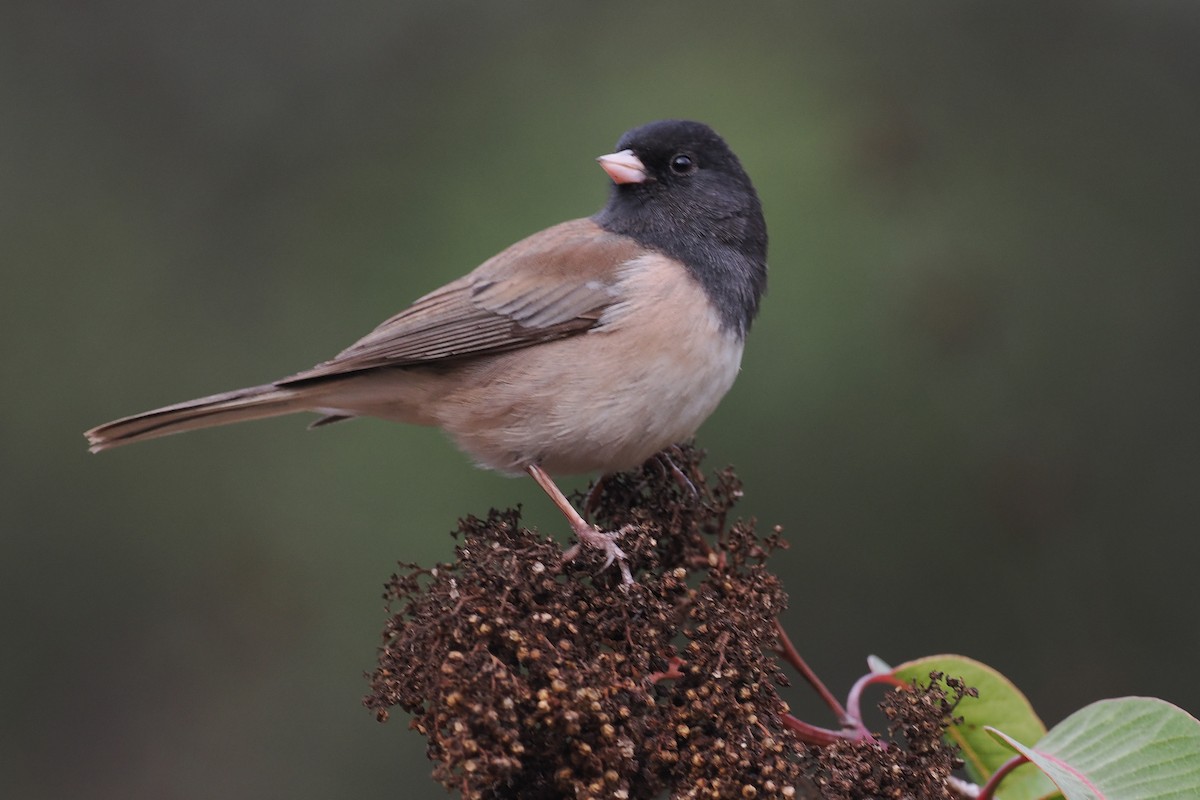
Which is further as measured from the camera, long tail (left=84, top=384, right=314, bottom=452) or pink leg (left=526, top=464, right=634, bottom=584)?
long tail (left=84, top=384, right=314, bottom=452)

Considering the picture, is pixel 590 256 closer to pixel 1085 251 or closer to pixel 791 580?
pixel 791 580

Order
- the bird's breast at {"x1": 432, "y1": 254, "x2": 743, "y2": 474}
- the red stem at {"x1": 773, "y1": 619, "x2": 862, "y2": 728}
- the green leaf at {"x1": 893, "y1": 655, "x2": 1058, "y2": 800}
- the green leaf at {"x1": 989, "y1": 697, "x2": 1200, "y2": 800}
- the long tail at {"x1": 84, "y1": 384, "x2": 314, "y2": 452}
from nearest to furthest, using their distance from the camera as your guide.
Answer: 1. the green leaf at {"x1": 989, "y1": 697, "x2": 1200, "y2": 800}
2. the red stem at {"x1": 773, "y1": 619, "x2": 862, "y2": 728}
3. the green leaf at {"x1": 893, "y1": 655, "x2": 1058, "y2": 800}
4. the bird's breast at {"x1": 432, "y1": 254, "x2": 743, "y2": 474}
5. the long tail at {"x1": 84, "y1": 384, "x2": 314, "y2": 452}

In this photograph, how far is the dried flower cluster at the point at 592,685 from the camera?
1.58 meters

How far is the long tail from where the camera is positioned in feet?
8.17

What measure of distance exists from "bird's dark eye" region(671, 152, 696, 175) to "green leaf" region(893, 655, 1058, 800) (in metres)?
1.25

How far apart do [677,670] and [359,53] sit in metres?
3.75

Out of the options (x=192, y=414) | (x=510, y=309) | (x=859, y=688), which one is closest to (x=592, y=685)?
(x=859, y=688)

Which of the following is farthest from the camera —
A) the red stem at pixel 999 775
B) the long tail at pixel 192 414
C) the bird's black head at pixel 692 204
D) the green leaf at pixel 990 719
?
the bird's black head at pixel 692 204

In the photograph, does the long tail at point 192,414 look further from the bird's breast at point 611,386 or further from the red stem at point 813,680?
the red stem at point 813,680

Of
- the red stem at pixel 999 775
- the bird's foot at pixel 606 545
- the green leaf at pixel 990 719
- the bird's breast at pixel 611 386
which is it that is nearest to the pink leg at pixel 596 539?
the bird's foot at pixel 606 545

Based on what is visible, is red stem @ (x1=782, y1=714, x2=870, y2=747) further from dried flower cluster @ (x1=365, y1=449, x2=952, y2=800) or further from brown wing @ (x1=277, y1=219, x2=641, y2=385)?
brown wing @ (x1=277, y1=219, x2=641, y2=385)

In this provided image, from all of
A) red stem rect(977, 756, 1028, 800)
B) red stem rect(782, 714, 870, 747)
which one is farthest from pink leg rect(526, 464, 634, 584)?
red stem rect(977, 756, 1028, 800)

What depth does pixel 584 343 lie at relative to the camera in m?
2.46

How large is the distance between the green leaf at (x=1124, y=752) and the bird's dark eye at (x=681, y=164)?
1.48 metres
